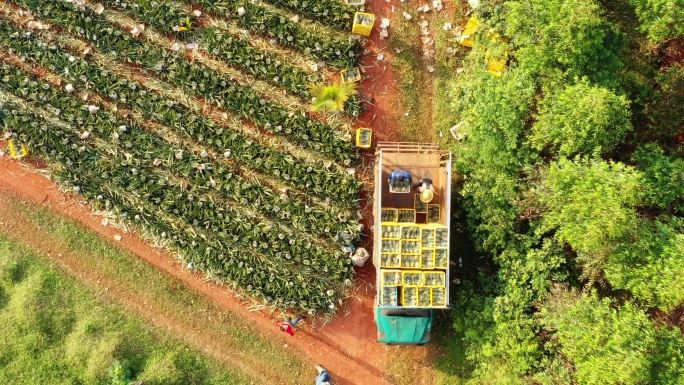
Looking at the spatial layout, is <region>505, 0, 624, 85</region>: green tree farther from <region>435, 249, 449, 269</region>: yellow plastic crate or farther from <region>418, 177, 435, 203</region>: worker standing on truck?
<region>435, 249, 449, 269</region>: yellow plastic crate

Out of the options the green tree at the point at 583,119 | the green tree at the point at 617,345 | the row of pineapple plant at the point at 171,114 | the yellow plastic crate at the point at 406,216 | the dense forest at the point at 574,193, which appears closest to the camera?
the green tree at the point at 617,345

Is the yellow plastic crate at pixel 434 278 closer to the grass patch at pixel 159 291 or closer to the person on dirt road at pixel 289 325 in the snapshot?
the person on dirt road at pixel 289 325

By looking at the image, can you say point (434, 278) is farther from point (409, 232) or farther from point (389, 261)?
point (409, 232)

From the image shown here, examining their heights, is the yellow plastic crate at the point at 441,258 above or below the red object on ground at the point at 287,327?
above

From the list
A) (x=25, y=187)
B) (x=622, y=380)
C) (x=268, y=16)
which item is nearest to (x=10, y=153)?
(x=25, y=187)

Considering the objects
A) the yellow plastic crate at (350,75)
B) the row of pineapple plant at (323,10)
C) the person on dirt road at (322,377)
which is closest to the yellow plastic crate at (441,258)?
the person on dirt road at (322,377)

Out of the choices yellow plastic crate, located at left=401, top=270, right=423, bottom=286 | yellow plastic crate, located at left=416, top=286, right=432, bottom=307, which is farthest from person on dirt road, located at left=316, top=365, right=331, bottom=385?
yellow plastic crate, located at left=401, top=270, right=423, bottom=286

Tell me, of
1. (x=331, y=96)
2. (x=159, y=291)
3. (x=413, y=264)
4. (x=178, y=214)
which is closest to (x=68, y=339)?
(x=159, y=291)
